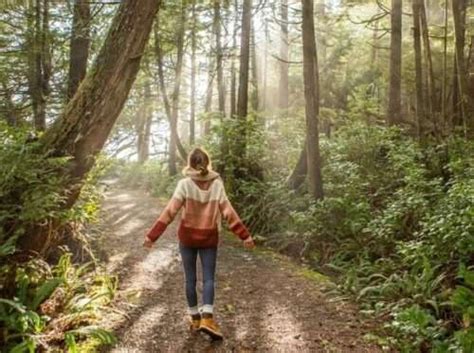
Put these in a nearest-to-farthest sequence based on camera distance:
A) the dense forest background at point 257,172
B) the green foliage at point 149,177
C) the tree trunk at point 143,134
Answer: the dense forest background at point 257,172
the green foliage at point 149,177
the tree trunk at point 143,134

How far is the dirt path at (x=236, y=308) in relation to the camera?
5.23m

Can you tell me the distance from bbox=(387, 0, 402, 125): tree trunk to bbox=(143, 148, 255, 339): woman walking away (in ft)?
31.8

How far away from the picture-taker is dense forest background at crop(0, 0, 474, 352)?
17.6 feet

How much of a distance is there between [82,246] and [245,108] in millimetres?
8343

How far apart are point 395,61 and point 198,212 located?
10341mm

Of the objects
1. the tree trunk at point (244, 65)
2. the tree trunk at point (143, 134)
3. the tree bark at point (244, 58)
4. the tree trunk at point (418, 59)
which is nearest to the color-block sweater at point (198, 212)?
the tree trunk at point (418, 59)

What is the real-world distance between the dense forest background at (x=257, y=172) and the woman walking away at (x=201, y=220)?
118 cm

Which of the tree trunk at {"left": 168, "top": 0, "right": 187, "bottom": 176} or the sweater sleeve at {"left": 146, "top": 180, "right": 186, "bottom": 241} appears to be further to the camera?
the tree trunk at {"left": 168, "top": 0, "right": 187, "bottom": 176}

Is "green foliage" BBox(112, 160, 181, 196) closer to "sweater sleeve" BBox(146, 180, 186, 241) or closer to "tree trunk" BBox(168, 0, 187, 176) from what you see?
"tree trunk" BBox(168, 0, 187, 176)

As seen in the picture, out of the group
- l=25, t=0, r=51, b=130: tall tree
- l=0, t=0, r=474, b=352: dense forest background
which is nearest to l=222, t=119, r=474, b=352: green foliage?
l=0, t=0, r=474, b=352: dense forest background

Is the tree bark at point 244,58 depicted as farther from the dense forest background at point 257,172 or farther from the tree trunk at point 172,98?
the tree trunk at point 172,98

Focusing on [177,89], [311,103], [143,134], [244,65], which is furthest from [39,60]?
[143,134]

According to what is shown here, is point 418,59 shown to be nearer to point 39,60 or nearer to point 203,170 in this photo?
point 203,170

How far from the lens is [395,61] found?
1352 cm
